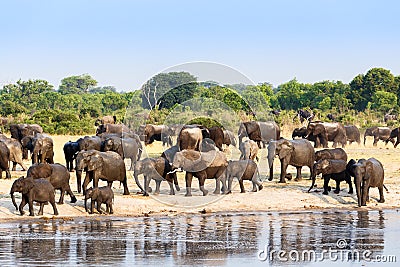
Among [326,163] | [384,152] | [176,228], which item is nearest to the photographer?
[176,228]

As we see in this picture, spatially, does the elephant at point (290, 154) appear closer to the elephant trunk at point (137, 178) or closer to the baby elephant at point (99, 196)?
the elephant trunk at point (137, 178)

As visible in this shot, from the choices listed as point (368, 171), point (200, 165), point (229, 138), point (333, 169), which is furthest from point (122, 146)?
point (368, 171)

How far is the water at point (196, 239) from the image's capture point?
46.5 feet

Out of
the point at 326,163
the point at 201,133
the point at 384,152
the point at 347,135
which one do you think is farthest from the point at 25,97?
the point at 326,163

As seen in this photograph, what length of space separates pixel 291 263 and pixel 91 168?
7.90m

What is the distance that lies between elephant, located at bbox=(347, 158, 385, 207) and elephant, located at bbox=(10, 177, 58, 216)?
7442mm

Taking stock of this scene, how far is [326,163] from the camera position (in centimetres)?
2281

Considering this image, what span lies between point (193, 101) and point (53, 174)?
11.5 meters

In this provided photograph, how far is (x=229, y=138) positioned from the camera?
3303 centimetres

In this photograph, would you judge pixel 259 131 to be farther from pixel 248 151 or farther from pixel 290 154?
pixel 290 154

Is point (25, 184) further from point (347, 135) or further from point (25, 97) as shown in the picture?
point (25, 97)

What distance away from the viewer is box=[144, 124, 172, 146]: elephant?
1388 inches

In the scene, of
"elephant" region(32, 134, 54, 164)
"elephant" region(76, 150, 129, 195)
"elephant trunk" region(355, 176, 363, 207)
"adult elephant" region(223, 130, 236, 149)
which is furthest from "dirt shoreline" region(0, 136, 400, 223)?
"adult elephant" region(223, 130, 236, 149)

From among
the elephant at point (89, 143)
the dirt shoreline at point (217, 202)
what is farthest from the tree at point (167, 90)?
the dirt shoreline at point (217, 202)
